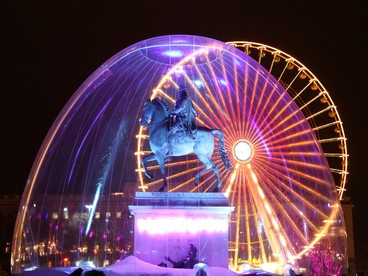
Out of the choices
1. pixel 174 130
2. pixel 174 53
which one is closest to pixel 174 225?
pixel 174 130

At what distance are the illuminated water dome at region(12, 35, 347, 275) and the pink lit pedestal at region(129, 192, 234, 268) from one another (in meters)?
2.39

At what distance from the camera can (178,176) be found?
95.0 feet

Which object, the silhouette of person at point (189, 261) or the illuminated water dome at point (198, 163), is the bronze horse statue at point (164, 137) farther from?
the illuminated water dome at point (198, 163)

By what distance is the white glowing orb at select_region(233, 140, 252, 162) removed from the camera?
28.8 m

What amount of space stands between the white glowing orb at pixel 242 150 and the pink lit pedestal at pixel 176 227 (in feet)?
32.2

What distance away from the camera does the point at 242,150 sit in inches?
1137

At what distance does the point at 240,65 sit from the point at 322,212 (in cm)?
690

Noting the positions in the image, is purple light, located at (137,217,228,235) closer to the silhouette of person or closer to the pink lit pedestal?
the pink lit pedestal

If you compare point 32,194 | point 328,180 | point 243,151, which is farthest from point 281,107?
point 32,194

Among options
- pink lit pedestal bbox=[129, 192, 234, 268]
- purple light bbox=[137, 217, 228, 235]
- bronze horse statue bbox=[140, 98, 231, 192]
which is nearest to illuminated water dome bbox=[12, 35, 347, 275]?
pink lit pedestal bbox=[129, 192, 234, 268]

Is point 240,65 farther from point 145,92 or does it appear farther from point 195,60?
point 145,92

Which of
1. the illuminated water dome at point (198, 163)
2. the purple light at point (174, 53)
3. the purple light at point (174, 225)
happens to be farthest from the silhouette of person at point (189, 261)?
the purple light at point (174, 53)

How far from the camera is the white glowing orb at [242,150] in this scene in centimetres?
2880

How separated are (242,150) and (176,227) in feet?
34.7
